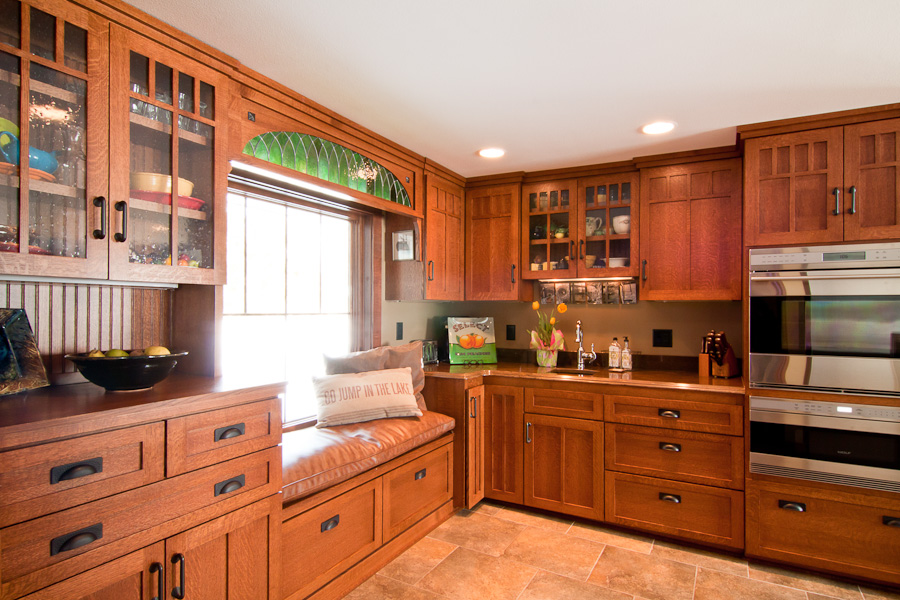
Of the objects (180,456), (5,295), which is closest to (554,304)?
(180,456)

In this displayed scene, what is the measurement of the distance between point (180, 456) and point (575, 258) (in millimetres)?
2769

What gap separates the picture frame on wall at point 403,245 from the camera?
3391mm

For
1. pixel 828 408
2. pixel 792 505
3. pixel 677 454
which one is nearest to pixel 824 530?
pixel 792 505

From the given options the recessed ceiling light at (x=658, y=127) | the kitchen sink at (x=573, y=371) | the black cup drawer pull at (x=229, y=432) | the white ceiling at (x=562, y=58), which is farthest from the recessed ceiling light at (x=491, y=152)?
the black cup drawer pull at (x=229, y=432)

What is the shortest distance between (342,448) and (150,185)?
1327 mm

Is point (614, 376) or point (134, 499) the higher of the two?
point (614, 376)

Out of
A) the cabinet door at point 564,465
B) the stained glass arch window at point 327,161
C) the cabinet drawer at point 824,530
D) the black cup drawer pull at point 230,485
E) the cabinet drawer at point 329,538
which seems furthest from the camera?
the cabinet door at point 564,465

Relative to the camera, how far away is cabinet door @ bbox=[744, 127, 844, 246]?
2.61m

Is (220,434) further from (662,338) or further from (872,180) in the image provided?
(872,180)

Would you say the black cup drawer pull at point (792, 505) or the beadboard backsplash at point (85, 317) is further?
the black cup drawer pull at point (792, 505)

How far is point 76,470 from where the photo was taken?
52.6 inches

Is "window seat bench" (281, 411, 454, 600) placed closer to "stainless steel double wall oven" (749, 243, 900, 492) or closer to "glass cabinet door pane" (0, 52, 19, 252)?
"glass cabinet door pane" (0, 52, 19, 252)

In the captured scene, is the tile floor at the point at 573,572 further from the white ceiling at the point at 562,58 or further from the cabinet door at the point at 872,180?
the white ceiling at the point at 562,58

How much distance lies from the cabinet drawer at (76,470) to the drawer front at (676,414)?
2.40 m
